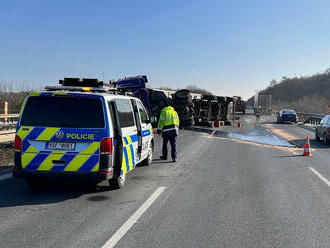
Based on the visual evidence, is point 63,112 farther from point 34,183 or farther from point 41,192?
point 34,183

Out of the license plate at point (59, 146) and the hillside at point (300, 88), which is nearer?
the license plate at point (59, 146)

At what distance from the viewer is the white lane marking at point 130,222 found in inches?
176

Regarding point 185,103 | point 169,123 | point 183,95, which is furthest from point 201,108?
point 169,123

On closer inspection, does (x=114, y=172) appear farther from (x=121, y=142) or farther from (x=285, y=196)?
(x=285, y=196)

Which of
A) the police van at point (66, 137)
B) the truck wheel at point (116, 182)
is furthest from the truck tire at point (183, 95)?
the police van at point (66, 137)

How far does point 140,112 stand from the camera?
9430 mm

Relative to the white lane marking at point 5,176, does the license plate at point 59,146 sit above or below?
above

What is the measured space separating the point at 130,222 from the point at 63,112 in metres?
2.56

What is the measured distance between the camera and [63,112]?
6.71m

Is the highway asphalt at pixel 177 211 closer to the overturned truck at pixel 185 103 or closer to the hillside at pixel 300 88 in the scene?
the overturned truck at pixel 185 103

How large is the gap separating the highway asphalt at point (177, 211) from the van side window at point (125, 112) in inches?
52.2

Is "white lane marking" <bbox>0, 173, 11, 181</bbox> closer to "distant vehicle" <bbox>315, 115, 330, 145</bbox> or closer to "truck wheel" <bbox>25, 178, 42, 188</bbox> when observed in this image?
"truck wheel" <bbox>25, 178, 42, 188</bbox>

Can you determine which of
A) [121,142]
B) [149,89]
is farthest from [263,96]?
[121,142]

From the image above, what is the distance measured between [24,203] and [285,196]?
186 inches
